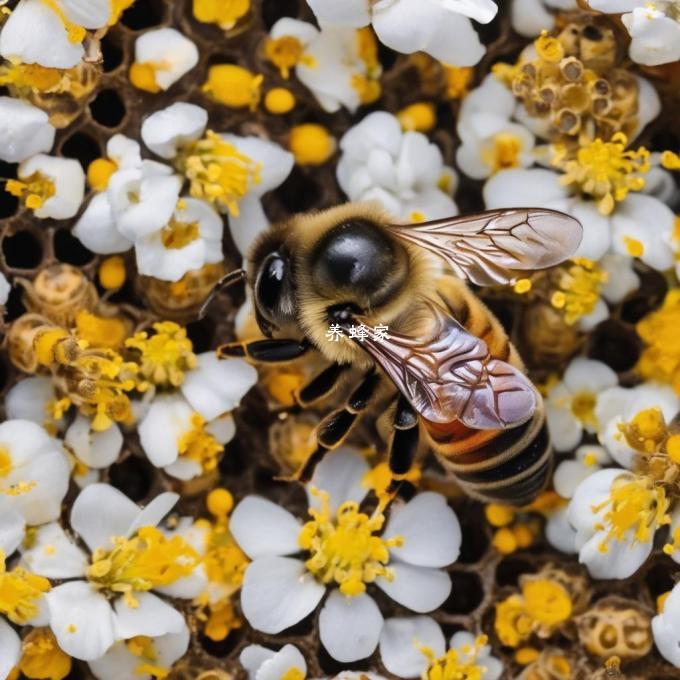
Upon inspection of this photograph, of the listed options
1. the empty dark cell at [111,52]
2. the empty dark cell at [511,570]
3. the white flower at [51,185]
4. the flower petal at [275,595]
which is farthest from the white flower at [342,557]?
Result: the empty dark cell at [111,52]

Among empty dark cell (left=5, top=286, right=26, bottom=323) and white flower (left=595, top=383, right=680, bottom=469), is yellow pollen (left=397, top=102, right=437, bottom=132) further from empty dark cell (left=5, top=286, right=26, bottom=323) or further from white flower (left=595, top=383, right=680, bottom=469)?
empty dark cell (left=5, top=286, right=26, bottom=323)

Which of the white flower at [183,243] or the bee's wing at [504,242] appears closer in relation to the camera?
the bee's wing at [504,242]

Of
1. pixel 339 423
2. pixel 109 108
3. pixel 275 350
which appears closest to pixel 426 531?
pixel 339 423

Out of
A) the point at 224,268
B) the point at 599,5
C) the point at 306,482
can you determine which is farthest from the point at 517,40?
the point at 306,482

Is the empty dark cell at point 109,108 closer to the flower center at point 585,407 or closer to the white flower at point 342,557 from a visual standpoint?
the white flower at point 342,557

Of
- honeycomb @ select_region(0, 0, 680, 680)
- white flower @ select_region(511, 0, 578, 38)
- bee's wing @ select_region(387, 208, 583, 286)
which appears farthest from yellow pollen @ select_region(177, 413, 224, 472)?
white flower @ select_region(511, 0, 578, 38)

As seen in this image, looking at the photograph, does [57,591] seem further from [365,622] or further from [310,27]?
[310,27]

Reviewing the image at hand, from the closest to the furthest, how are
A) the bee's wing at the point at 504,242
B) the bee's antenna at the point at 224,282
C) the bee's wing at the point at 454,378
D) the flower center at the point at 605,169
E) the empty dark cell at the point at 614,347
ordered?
1. the bee's wing at the point at 454,378
2. the bee's wing at the point at 504,242
3. the bee's antenna at the point at 224,282
4. the flower center at the point at 605,169
5. the empty dark cell at the point at 614,347
